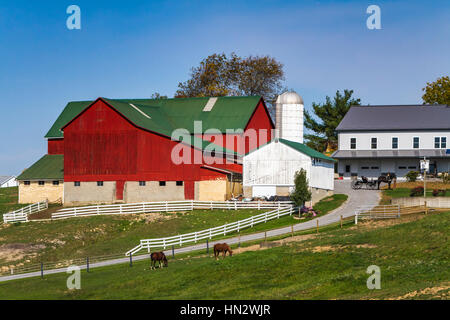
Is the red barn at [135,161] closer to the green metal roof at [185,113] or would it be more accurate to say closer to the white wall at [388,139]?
the green metal roof at [185,113]

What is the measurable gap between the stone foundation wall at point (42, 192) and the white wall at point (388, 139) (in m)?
33.1

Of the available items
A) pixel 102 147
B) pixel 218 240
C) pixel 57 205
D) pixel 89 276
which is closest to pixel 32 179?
pixel 57 205

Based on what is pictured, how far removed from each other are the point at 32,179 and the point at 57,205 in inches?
175

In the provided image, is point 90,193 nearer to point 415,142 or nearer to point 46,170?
point 46,170

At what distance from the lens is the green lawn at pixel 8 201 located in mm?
70719

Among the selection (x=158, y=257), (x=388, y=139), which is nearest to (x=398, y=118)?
(x=388, y=139)

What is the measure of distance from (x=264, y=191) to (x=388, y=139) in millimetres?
23205

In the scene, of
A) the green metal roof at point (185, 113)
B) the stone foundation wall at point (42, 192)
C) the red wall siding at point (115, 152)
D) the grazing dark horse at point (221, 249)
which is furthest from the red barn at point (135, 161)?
the grazing dark horse at point (221, 249)

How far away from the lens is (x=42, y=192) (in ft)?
241

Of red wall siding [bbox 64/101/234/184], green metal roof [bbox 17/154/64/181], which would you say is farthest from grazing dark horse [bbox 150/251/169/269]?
green metal roof [bbox 17/154/64/181]

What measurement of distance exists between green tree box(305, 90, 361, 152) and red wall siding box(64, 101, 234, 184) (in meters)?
45.1

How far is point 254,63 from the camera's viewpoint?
104m
